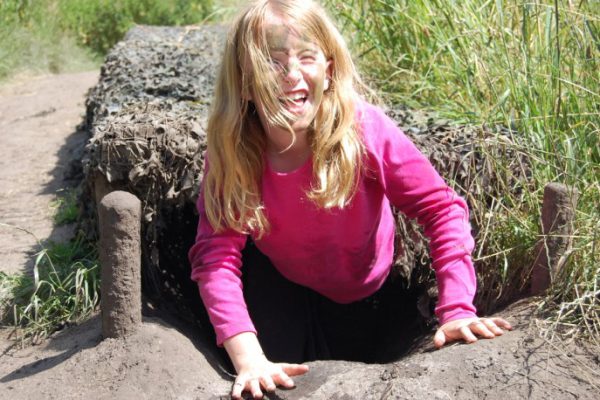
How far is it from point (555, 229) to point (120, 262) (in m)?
1.28

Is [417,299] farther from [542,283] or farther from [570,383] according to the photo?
[570,383]

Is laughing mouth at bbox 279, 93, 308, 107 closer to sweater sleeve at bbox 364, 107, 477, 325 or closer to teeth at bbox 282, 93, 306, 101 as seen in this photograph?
teeth at bbox 282, 93, 306, 101

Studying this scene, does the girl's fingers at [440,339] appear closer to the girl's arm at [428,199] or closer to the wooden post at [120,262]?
the girl's arm at [428,199]

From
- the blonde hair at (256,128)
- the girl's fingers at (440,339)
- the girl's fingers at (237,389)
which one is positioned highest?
the blonde hair at (256,128)

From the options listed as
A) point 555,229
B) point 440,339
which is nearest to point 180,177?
point 440,339

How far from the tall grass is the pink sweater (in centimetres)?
28

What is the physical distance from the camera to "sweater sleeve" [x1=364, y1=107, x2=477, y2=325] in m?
2.67

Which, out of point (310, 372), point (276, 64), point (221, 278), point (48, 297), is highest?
point (276, 64)

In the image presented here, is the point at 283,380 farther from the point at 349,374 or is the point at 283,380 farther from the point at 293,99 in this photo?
the point at 293,99

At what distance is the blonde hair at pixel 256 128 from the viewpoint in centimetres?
263

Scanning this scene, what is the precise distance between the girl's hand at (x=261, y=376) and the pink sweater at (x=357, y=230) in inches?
5.4

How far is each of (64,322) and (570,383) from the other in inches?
68.7

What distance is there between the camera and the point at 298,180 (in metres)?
2.76

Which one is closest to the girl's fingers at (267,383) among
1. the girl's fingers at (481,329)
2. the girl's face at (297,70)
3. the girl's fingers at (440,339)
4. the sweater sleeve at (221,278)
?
the sweater sleeve at (221,278)
